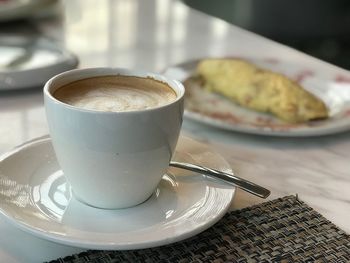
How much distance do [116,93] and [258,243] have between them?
0.20 metres

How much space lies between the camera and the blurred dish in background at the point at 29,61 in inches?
33.6

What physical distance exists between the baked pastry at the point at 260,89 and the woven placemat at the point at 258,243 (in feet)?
0.76

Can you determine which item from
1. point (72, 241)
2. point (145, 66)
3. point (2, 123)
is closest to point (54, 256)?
point (72, 241)

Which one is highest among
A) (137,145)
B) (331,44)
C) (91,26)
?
(137,145)

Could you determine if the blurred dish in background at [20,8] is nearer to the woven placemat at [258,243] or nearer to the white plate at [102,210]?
the white plate at [102,210]

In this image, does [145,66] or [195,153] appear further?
[145,66]

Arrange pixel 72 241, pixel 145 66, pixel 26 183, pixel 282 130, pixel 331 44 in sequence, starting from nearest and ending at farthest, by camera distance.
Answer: pixel 72 241, pixel 26 183, pixel 282 130, pixel 145 66, pixel 331 44

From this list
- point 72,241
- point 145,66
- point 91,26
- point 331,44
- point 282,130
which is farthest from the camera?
point 331,44

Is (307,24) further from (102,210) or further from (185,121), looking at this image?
(102,210)

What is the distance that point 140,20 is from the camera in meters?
1.26

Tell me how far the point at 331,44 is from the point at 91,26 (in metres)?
1.37

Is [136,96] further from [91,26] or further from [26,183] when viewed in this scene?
[91,26]

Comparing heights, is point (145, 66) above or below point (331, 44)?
above

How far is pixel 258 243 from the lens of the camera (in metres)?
0.54
